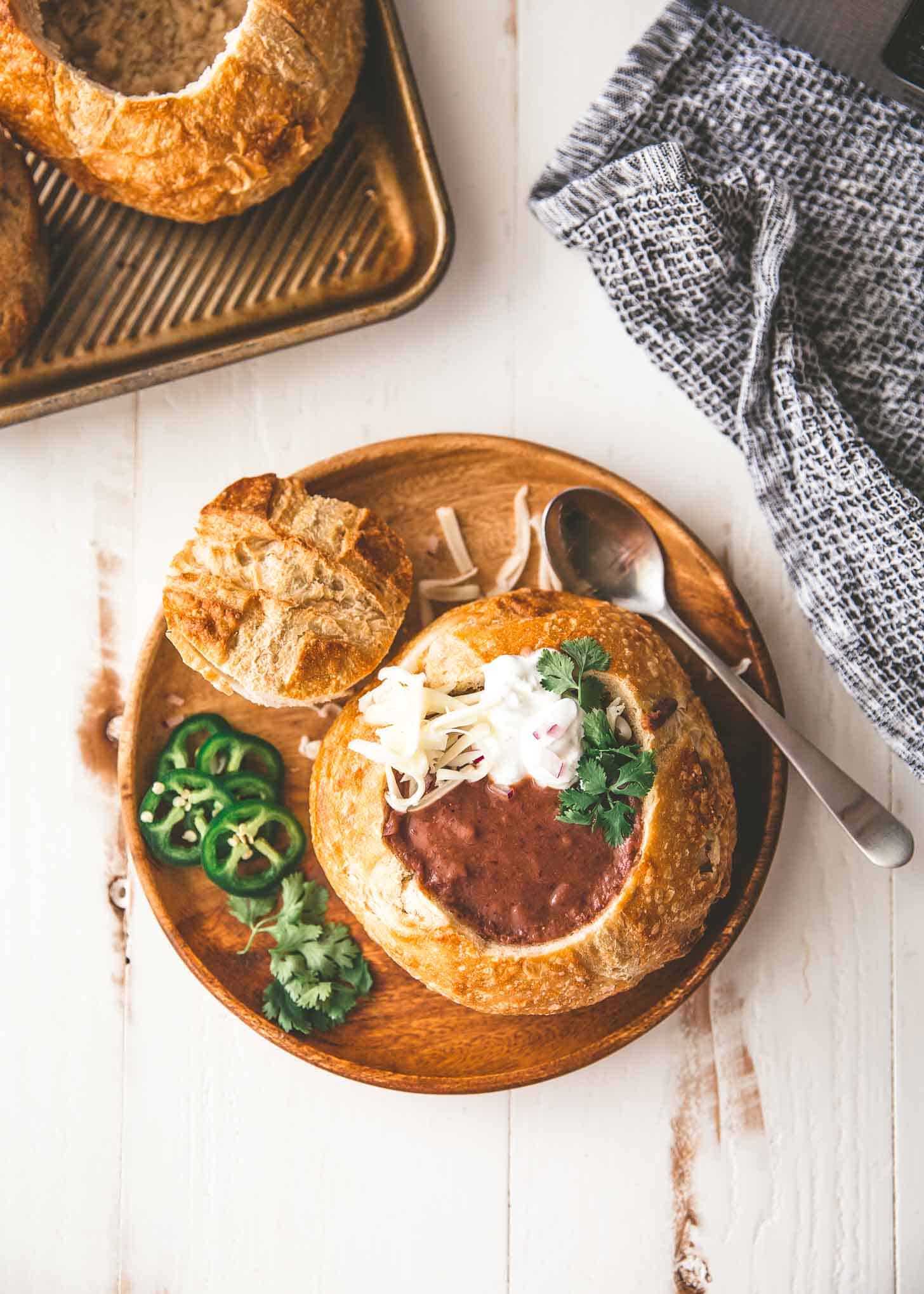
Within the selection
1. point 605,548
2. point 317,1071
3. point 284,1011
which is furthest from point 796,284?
point 317,1071

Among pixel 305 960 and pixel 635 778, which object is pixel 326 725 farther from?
pixel 635 778

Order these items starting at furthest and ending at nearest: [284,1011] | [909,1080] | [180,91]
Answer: [909,1080] → [284,1011] → [180,91]

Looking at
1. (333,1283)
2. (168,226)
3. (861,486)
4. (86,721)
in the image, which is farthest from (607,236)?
(333,1283)

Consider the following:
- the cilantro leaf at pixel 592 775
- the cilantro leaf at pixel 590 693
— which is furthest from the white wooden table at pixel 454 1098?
the cilantro leaf at pixel 592 775

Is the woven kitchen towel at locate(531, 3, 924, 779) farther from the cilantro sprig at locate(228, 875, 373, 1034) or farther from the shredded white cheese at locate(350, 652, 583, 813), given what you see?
the cilantro sprig at locate(228, 875, 373, 1034)

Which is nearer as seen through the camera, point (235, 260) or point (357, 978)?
point (357, 978)

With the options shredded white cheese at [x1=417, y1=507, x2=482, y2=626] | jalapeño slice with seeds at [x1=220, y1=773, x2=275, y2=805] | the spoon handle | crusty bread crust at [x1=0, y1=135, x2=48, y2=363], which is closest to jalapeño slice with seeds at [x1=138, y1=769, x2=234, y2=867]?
jalapeño slice with seeds at [x1=220, y1=773, x2=275, y2=805]

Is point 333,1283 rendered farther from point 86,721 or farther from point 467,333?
point 467,333
